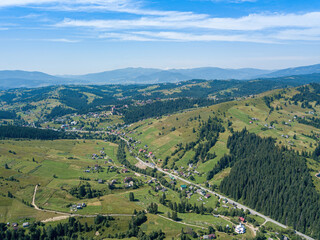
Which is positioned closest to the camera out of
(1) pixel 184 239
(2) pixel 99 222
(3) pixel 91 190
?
(1) pixel 184 239

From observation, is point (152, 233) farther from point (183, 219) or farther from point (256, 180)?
point (256, 180)

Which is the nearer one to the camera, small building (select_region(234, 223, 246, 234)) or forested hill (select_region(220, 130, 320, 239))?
small building (select_region(234, 223, 246, 234))

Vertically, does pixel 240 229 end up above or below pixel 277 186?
below

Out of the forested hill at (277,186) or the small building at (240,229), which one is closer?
the small building at (240,229)

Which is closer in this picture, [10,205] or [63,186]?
[10,205]

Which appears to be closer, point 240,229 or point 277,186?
point 240,229

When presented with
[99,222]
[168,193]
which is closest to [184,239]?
[99,222]

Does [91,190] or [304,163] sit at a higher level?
[304,163]

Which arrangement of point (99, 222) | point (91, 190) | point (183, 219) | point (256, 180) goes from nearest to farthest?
point (99, 222) < point (183, 219) < point (91, 190) < point (256, 180)
